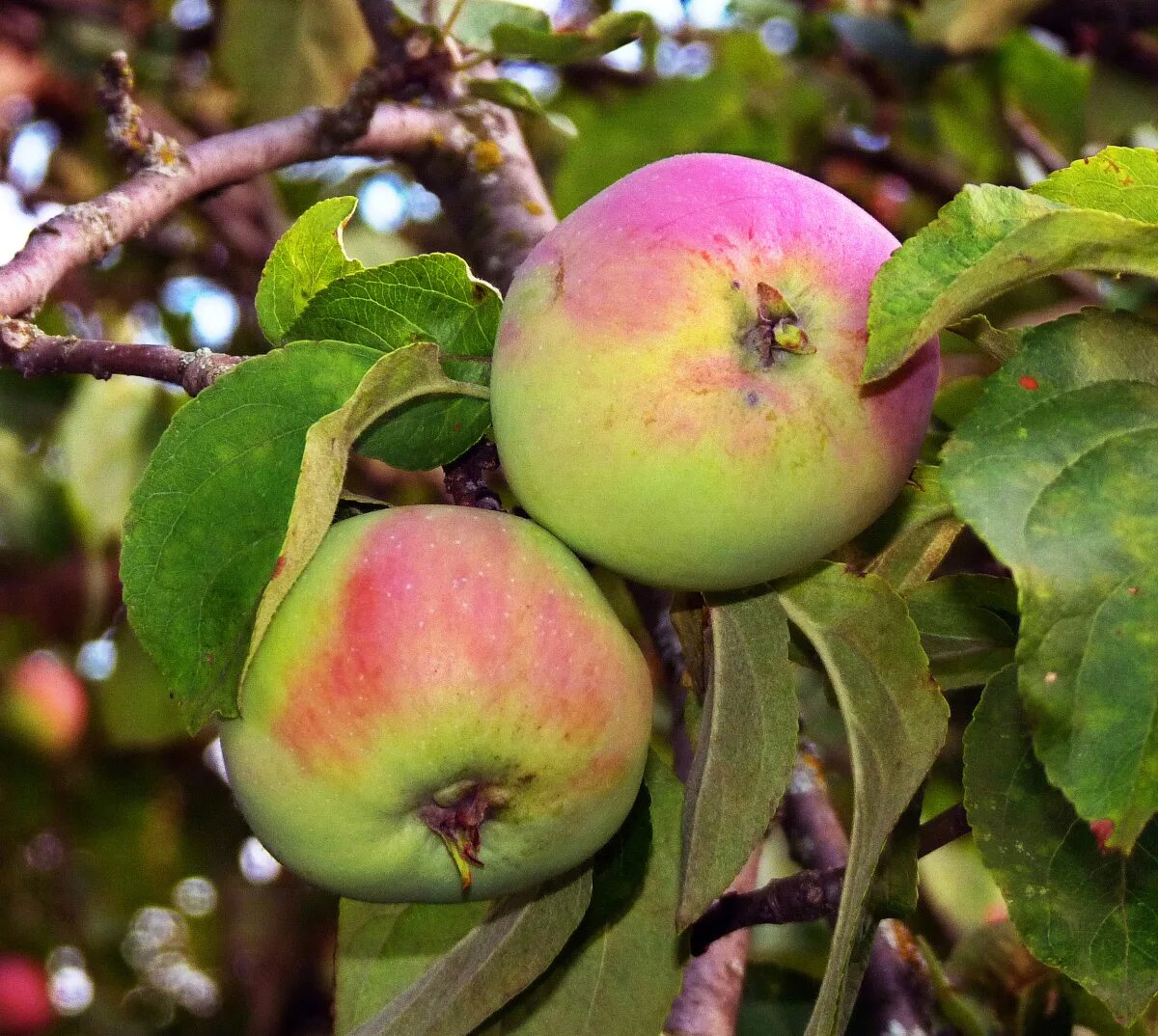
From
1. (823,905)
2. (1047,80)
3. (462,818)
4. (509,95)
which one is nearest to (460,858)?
(462,818)

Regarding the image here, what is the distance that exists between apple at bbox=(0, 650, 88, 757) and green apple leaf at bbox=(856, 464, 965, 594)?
6.08 ft

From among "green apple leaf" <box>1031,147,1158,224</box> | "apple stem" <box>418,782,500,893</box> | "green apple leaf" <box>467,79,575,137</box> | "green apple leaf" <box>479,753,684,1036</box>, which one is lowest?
"green apple leaf" <box>479,753,684,1036</box>

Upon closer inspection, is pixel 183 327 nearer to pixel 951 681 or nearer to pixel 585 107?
pixel 585 107

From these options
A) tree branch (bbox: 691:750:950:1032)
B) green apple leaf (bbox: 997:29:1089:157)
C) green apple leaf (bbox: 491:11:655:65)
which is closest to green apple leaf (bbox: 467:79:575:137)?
green apple leaf (bbox: 491:11:655:65)

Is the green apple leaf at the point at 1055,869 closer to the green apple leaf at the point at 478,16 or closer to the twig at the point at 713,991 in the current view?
the twig at the point at 713,991

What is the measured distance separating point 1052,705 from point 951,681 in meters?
0.36

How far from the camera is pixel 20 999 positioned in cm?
256

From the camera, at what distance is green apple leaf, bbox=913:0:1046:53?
1.79 metres

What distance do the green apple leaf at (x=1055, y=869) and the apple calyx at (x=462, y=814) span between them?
0.32m

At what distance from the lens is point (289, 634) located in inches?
28.8

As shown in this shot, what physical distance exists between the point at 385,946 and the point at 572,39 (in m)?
0.86

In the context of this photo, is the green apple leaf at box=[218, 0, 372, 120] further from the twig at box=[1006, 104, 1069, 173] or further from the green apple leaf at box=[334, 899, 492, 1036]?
the green apple leaf at box=[334, 899, 492, 1036]

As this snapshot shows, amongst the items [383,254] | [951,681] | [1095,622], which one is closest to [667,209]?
[1095,622]

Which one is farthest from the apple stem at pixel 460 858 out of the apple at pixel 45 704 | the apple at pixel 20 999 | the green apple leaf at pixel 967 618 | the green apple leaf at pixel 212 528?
the apple at pixel 20 999
